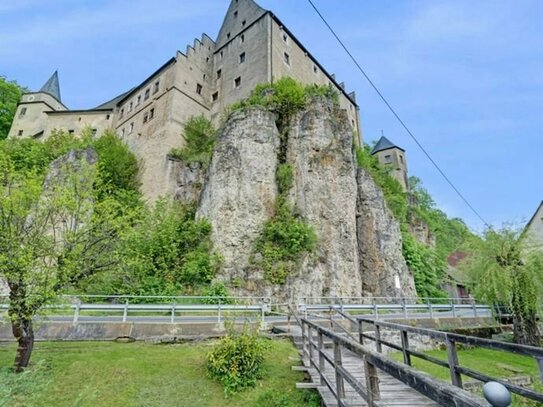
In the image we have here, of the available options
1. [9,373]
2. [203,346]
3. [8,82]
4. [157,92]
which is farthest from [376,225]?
[8,82]

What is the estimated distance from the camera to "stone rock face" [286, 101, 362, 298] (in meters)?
19.5

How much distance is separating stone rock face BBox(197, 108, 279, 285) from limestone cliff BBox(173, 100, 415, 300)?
64mm

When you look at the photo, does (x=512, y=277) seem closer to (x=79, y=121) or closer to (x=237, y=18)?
(x=237, y=18)

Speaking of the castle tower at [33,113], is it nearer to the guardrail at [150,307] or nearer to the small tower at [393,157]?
the guardrail at [150,307]

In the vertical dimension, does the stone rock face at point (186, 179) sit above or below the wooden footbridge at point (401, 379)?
above

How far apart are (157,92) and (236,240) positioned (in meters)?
23.1

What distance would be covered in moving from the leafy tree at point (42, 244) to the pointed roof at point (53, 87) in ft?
163

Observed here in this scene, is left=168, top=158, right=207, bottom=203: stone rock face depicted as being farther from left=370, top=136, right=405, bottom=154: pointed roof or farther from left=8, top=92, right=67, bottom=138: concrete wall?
left=370, top=136, right=405, bottom=154: pointed roof

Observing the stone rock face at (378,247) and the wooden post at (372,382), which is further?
the stone rock face at (378,247)

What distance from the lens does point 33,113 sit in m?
44.3

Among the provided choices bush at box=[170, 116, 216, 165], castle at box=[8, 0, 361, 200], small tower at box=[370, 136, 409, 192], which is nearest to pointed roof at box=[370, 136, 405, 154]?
small tower at box=[370, 136, 409, 192]

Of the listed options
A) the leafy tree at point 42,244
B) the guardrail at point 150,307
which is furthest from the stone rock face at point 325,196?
the leafy tree at point 42,244

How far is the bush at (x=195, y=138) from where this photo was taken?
30.3 metres

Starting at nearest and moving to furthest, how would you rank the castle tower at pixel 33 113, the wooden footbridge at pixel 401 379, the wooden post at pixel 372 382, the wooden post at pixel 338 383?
the wooden footbridge at pixel 401 379 < the wooden post at pixel 372 382 < the wooden post at pixel 338 383 < the castle tower at pixel 33 113
